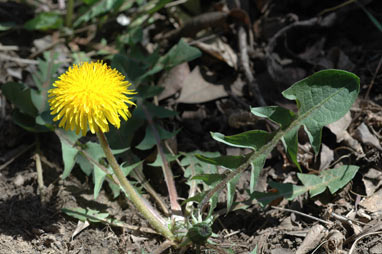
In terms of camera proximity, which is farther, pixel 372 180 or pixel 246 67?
pixel 246 67

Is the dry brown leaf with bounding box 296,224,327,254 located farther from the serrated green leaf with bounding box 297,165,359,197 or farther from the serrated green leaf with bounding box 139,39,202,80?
the serrated green leaf with bounding box 139,39,202,80

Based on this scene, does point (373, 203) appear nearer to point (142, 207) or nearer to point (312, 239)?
→ point (312, 239)

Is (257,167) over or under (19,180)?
under

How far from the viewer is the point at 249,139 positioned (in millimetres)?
2225

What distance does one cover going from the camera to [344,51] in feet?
10.4

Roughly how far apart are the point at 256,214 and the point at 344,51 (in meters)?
1.54

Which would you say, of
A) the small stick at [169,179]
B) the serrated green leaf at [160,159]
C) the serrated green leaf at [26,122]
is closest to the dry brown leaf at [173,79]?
the small stick at [169,179]

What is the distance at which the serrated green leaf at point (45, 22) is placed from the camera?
3.45 metres

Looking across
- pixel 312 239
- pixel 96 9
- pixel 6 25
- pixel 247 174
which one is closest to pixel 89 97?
pixel 247 174

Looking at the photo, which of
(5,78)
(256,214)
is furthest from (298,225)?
(5,78)

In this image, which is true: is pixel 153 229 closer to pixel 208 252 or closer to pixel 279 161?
pixel 208 252

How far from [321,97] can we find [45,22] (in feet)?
8.09

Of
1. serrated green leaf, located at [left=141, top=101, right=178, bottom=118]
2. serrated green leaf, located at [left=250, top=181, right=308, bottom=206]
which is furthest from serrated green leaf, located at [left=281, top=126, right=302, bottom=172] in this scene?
serrated green leaf, located at [left=141, top=101, right=178, bottom=118]

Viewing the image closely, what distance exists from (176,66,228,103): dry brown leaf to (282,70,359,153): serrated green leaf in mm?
962
